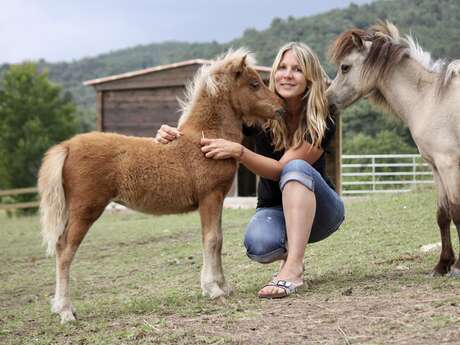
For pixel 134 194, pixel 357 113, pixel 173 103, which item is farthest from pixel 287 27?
pixel 134 194

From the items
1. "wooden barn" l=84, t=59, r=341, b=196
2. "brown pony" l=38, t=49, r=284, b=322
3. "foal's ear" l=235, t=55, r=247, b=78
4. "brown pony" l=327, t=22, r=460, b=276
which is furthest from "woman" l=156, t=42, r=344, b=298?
"wooden barn" l=84, t=59, r=341, b=196

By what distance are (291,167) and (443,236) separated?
1.59 m

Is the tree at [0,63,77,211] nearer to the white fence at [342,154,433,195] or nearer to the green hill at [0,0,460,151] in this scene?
the green hill at [0,0,460,151]

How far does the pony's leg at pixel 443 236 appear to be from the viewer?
520cm

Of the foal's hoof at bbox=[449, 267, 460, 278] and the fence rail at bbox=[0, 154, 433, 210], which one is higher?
the foal's hoof at bbox=[449, 267, 460, 278]

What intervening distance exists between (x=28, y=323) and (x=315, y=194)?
2.54m

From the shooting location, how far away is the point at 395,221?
964 cm

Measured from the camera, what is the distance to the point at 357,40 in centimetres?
552

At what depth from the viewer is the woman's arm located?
4.80 metres

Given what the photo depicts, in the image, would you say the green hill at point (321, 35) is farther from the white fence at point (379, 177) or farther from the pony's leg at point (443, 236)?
the white fence at point (379, 177)

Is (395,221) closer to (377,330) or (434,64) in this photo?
(434,64)

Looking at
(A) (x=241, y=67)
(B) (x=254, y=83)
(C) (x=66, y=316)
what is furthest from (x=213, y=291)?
(A) (x=241, y=67)

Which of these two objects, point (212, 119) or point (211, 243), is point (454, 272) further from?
point (212, 119)

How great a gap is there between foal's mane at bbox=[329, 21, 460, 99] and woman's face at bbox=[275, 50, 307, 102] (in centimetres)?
75
